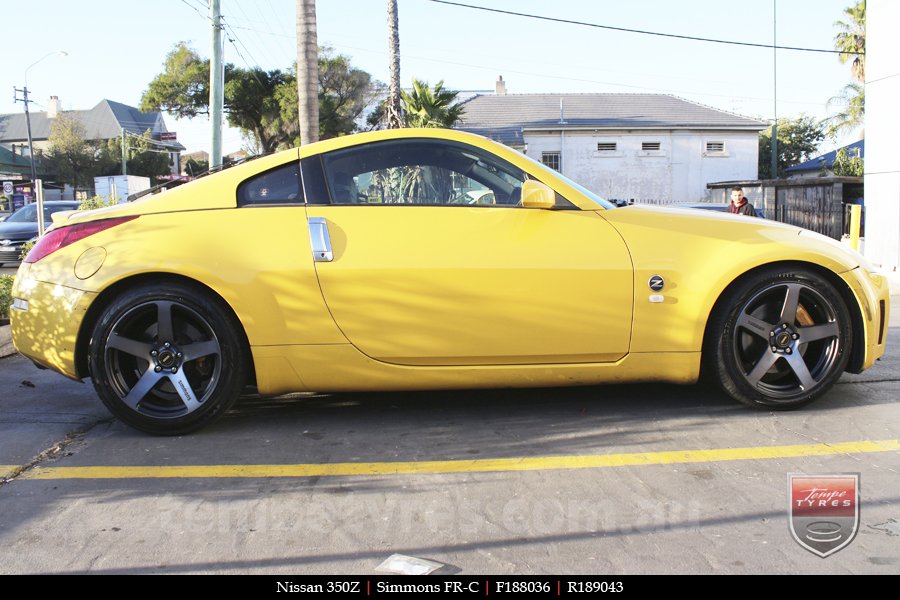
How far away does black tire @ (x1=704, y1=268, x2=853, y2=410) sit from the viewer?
3.87 m

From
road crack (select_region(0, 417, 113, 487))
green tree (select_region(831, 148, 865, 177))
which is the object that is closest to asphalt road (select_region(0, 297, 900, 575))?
road crack (select_region(0, 417, 113, 487))

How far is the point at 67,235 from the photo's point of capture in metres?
3.91

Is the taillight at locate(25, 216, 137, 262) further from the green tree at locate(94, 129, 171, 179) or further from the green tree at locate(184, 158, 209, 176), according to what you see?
the green tree at locate(94, 129, 171, 179)

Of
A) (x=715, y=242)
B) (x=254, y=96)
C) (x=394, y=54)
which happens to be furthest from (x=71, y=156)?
(x=715, y=242)

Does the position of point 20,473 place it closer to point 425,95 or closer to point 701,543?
point 701,543

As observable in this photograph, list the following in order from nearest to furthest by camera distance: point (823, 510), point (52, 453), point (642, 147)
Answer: point (823, 510), point (52, 453), point (642, 147)

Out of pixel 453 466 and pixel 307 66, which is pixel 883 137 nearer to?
pixel 307 66

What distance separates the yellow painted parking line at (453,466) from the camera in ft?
10.8

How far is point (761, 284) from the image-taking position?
3.86 m

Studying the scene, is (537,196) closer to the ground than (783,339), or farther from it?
farther from it

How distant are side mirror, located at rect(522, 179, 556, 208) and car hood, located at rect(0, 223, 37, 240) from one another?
16.1 meters

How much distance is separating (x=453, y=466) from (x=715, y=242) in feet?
5.83

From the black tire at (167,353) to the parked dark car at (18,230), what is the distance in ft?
44.9

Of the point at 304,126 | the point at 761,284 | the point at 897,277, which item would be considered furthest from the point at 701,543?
the point at 897,277
